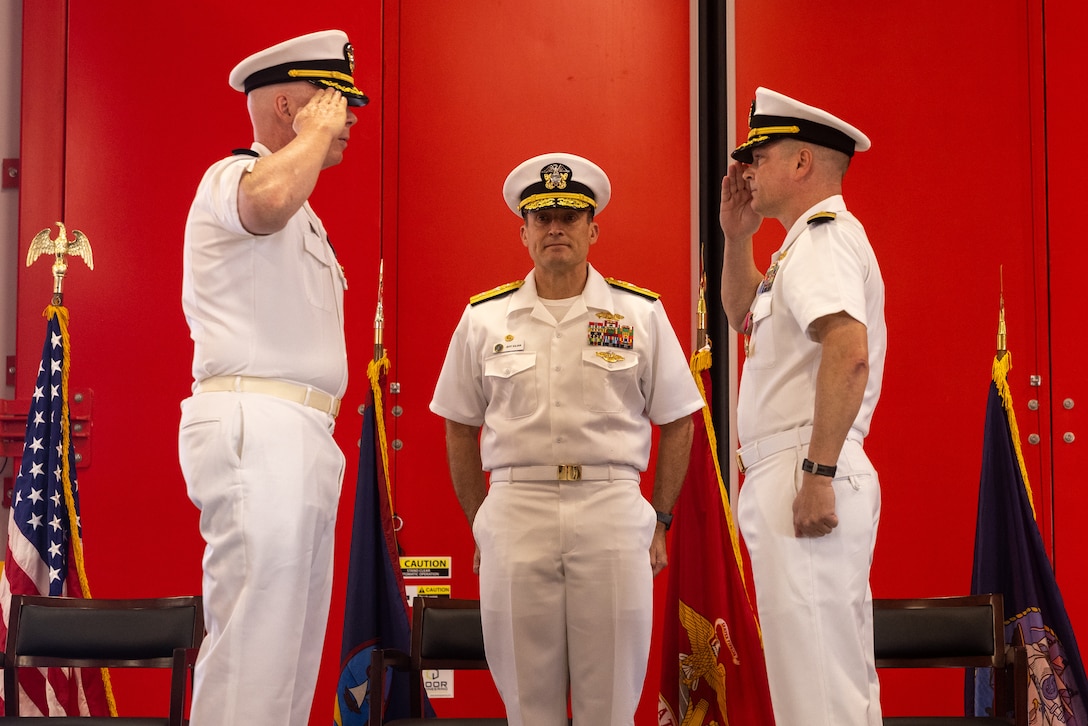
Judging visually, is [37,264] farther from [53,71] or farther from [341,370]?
[341,370]

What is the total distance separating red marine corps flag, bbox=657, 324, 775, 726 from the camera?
3541mm

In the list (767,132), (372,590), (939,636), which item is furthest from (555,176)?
(939,636)

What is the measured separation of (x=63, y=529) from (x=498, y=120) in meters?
2.14

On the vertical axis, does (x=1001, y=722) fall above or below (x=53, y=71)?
below

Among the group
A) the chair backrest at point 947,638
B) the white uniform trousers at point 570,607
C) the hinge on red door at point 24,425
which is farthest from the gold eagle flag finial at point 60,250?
the chair backrest at point 947,638

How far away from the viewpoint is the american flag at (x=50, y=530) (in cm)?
356

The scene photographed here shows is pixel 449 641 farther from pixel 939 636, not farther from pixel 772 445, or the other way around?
pixel 939 636

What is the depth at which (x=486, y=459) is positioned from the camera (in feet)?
9.97

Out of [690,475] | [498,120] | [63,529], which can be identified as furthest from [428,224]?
[63,529]

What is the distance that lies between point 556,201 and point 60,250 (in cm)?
182

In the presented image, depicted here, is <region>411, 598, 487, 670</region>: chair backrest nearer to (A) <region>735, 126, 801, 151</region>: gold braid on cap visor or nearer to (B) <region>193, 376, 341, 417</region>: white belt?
(B) <region>193, 376, 341, 417</region>: white belt

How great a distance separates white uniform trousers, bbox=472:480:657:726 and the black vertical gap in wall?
4.96ft

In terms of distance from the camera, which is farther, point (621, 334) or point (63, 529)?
point (63, 529)

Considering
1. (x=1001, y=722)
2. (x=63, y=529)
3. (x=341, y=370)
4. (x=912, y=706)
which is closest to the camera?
(x=341, y=370)
